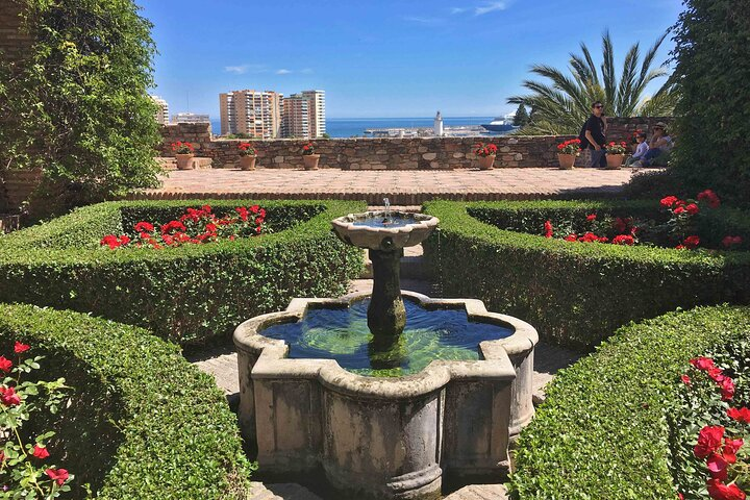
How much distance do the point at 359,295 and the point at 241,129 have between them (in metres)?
75.5

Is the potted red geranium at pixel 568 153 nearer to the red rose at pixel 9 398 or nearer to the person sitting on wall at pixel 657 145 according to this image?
the person sitting on wall at pixel 657 145

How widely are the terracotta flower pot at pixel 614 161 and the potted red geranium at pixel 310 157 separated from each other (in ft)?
26.4

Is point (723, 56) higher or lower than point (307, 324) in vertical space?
higher

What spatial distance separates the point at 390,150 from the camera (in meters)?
16.2

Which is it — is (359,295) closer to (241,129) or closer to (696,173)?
(696,173)

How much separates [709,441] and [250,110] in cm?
8235

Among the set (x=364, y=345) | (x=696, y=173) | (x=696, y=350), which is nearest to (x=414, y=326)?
(x=364, y=345)

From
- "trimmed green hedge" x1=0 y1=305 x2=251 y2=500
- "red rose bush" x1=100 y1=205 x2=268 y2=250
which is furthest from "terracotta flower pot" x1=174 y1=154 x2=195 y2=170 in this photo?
"trimmed green hedge" x1=0 y1=305 x2=251 y2=500

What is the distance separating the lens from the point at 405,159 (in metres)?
16.3

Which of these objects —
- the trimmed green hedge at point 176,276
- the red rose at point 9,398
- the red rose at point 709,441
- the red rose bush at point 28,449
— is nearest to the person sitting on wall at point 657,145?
the trimmed green hedge at point 176,276

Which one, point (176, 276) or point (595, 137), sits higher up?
point (595, 137)

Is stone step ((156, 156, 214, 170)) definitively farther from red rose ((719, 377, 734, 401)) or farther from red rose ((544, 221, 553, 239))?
red rose ((719, 377, 734, 401))

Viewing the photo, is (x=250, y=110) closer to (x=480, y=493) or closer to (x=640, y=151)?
(x=640, y=151)

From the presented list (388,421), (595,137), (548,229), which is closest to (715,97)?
(548,229)
